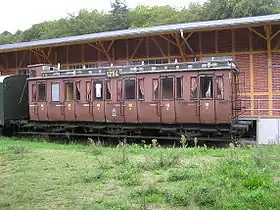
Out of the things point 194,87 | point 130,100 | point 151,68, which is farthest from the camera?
point 130,100

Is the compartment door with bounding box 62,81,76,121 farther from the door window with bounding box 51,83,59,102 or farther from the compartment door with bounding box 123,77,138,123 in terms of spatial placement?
the compartment door with bounding box 123,77,138,123

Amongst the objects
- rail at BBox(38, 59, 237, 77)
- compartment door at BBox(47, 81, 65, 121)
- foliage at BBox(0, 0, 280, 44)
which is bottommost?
compartment door at BBox(47, 81, 65, 121)

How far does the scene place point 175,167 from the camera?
899cm

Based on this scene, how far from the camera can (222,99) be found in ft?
A: 47.8

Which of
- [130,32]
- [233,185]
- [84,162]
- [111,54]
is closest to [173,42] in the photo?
[130,32]

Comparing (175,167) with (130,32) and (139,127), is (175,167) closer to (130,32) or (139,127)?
(139,127)

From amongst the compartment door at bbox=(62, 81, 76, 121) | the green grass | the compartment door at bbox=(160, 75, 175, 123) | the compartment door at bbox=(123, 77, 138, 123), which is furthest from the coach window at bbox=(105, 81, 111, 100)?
the green grass

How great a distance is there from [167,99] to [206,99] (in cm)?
160

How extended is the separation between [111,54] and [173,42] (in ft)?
12.7

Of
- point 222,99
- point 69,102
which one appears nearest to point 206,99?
point 222,99

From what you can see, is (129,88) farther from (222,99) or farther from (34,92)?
(34,92)

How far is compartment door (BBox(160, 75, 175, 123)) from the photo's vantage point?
51.1 feet

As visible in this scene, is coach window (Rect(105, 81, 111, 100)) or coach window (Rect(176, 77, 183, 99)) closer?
coach window (Rect(176, 77, 183, 99))

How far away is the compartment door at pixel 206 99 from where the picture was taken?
14742 mm
